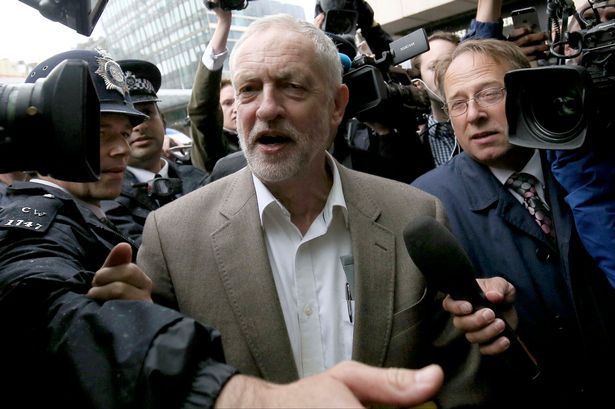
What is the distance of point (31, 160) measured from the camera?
Answer: 0.87 metres

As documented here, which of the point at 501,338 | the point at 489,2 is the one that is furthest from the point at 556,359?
the point at 489,2

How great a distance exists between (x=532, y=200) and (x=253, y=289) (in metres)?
1.02

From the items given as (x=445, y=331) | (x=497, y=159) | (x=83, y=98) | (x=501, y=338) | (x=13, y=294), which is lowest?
(x=445, y=331)

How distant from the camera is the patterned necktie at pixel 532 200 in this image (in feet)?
5.60

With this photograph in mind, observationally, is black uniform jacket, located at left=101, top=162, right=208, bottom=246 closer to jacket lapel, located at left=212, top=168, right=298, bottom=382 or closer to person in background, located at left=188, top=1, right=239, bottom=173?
person in background, located at left=188, top=1, right=239, bottom=173

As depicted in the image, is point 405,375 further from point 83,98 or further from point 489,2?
point 489,2

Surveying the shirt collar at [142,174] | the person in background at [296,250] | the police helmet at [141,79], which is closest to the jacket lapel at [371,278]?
the person in background at [296,250]

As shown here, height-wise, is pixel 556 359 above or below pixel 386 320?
below

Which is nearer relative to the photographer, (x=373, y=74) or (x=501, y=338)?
(x=501, y=338)

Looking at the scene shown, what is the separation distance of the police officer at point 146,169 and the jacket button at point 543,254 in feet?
4.91

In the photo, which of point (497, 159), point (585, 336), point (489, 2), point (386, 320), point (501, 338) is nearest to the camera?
point (501, 338)

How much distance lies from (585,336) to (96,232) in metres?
1.47

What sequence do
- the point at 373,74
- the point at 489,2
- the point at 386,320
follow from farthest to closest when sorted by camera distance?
the point at 489,2
the point at 373,74
the point at 386,320

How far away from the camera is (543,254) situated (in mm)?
1659
